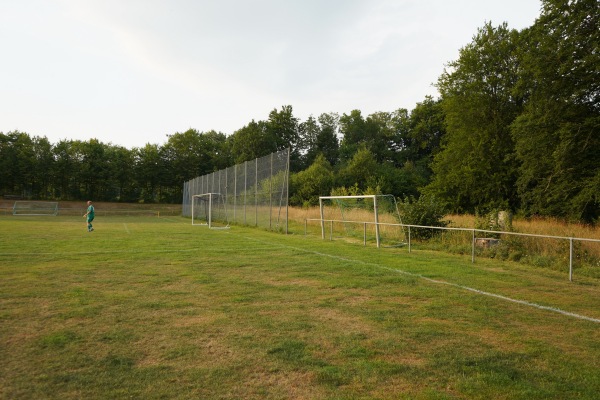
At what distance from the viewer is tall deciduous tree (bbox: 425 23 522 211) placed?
3075 cm

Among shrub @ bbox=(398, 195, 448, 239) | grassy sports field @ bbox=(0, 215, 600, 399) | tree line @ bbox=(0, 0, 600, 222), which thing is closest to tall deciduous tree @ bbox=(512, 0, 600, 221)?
tree line @ bbox=(0, 0, 600, 222)

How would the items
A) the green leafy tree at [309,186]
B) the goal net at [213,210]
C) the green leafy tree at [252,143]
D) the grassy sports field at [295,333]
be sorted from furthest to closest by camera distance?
the green leafy tree at [252,143]
the green leafy tree at [309,186]
the goal net at [213,210]
the grassy sports field at [295,333]

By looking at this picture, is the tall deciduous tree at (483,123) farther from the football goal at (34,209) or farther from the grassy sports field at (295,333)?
the football goal at (34,209)

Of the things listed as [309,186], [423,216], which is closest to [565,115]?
[423,216]

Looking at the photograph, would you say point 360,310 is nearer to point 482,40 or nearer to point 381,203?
point 381,203

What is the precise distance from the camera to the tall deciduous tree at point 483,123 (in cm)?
3075

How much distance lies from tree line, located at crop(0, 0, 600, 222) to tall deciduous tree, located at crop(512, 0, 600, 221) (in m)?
0.06

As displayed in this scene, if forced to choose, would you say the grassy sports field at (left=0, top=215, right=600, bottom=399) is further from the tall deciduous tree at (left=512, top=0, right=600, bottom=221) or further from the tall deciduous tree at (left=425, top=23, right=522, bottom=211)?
the tall deciduous tree at (left=425, top=23, right=522, bottom=211)

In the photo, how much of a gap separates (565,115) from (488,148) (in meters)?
8.51

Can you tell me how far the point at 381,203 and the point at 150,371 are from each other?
1478cm

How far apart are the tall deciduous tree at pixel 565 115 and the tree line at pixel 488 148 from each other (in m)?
0.06

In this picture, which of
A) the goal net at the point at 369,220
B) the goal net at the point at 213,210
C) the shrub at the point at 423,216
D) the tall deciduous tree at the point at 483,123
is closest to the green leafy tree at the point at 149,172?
the goal net at the point at 213,210

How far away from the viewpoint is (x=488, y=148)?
102ft

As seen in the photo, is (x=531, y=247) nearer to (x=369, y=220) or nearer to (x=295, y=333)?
(x=369, y=220)
